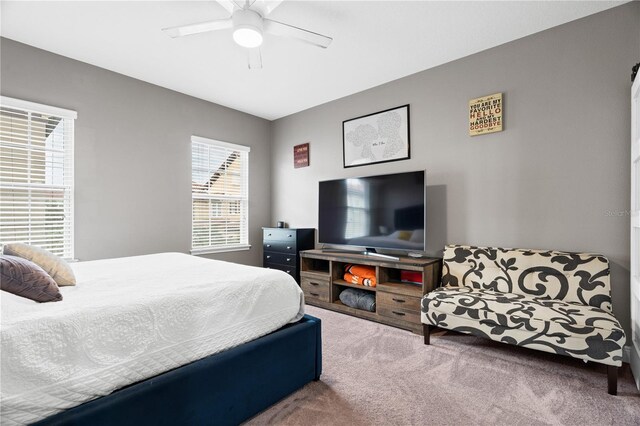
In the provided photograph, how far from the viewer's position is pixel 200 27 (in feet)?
7.29

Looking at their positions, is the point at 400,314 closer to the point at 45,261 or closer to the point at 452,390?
the point at 452,390

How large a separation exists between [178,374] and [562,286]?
272cm

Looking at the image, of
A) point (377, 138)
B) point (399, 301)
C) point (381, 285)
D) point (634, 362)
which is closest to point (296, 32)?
point (377, 138)

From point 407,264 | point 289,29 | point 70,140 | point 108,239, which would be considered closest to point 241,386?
point 407,264

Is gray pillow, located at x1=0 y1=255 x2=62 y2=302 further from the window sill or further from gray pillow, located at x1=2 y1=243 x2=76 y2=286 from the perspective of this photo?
the window sill

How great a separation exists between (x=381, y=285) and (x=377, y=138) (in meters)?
1.78

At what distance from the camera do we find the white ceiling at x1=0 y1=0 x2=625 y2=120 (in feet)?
7.75

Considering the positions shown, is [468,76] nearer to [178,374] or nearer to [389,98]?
[389,98]

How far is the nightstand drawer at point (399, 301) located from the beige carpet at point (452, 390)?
35cm

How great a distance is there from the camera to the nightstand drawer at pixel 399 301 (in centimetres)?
287

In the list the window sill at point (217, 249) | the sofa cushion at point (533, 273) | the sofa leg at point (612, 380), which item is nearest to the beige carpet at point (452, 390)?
the sofa leg at point (612, 380)

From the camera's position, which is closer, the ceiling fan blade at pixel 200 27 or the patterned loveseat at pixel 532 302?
the patterned loveseat at pixel 532 302

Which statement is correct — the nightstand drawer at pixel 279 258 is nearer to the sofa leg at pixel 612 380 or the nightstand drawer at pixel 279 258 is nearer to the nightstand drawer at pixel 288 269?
the nightstand drawer at pixel 288 269

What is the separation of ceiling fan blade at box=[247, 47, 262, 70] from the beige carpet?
2.53m
